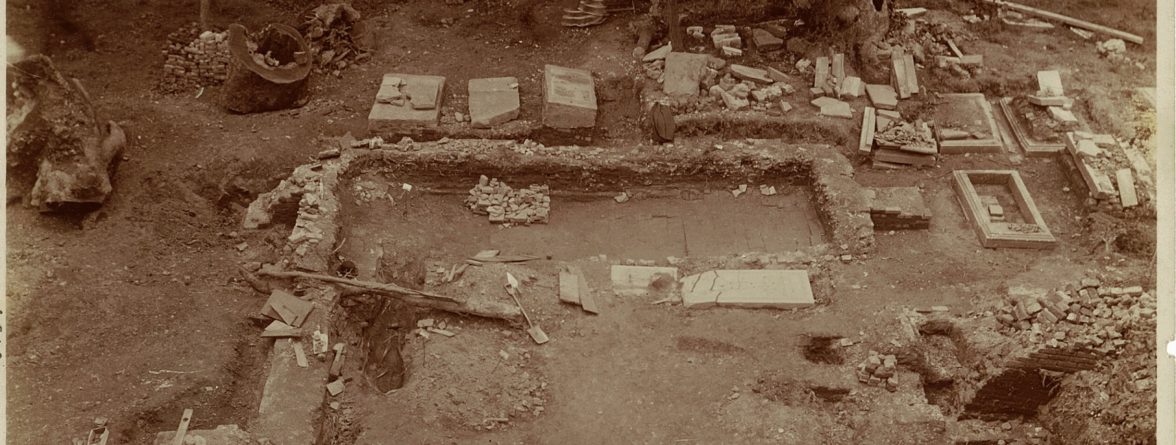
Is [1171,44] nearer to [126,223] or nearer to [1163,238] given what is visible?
[1163,238]

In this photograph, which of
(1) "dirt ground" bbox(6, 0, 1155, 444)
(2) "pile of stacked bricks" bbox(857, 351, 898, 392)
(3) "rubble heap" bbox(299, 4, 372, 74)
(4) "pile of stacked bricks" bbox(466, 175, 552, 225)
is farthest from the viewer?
(3) "rubble heap" bbox(299, 4, 372, 74)

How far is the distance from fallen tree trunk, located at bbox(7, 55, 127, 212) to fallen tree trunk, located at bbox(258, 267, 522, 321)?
2781 millimetres

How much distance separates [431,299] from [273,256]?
213 cm

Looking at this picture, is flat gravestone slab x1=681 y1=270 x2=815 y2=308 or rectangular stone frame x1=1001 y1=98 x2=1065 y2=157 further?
rectangular stone frame x1=1001 y1=98 x2=1065 y2=157

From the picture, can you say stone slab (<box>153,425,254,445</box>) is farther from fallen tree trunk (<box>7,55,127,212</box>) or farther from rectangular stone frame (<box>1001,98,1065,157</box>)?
rectangular stone frame (<box>1001,98,1065,157</box>)

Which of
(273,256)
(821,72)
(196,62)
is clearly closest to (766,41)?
(821,72)

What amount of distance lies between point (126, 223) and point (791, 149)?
803 cm

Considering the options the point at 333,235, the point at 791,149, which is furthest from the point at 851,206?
the point at 333,235

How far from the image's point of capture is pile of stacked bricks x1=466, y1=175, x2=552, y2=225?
10.2m

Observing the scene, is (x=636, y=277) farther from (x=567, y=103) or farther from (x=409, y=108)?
(x=409, y=108)

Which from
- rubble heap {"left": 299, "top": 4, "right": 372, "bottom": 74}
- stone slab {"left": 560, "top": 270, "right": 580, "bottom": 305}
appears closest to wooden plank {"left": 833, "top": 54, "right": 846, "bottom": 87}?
stone slab {"left": 560, "top": 270, "right": 580, "bottom": 305}

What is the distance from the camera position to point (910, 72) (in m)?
11.8

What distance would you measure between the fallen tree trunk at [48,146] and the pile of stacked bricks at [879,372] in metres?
8.54

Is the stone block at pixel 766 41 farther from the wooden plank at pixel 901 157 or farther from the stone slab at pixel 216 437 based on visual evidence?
the stone slab at pixel 216 437
